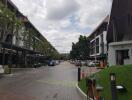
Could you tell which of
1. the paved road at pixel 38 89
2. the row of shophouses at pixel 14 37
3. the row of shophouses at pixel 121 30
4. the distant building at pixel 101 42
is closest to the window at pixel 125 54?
the row of shophouses at pixel 121 30

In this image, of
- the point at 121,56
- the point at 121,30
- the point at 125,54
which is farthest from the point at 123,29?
the point at 121,56

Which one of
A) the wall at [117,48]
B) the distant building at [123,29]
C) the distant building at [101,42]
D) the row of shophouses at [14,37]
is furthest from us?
the distant building at [101,42]

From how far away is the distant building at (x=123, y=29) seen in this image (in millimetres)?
36312

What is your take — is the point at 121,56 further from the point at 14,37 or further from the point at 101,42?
the point at 101,42

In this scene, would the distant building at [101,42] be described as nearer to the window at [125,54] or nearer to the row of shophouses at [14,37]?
the row of shophouses at [14,37]

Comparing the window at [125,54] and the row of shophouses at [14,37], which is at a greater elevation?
the row of shophouses at [14,37]

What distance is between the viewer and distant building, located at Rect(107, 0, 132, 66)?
36.3m

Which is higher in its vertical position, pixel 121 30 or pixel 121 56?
pixel 121 30

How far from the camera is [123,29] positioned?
43.4m

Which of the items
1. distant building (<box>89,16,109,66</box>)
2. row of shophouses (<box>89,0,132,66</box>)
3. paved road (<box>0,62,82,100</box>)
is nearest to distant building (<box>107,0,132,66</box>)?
row of shophouses (<box>89,0,132,66</box>)

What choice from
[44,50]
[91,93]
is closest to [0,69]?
[91,93]

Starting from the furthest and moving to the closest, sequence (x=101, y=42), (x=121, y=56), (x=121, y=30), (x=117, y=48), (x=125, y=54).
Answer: (x=101, y=42)
(x=121, y=30)
(x=125, y=54)
(x=121, y=56)
(x=117, y=48)

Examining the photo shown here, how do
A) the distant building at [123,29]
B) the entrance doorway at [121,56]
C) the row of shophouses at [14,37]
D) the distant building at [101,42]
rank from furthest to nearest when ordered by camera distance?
the distant building at [101,42], the row of shophouses at [14,37], the entrance doorway at [121,56], the distant building at [123,29]

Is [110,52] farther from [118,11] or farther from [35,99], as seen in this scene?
[35,99]
